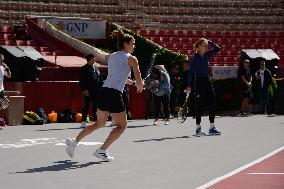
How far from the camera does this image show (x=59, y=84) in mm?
23547

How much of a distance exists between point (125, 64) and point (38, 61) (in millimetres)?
13114

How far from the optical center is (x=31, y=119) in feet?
71.6

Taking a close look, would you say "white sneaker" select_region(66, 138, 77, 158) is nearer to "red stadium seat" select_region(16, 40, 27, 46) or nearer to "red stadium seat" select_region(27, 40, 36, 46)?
"red stadium seat" select_region(16, 40, 27, 46)

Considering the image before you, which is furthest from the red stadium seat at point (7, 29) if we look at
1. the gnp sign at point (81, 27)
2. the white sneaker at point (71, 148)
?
the white sneaker at point (71, 148)

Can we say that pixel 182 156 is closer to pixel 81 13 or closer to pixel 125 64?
pixel 125 64

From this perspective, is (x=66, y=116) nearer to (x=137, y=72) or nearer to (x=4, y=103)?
(x=4, y=103)

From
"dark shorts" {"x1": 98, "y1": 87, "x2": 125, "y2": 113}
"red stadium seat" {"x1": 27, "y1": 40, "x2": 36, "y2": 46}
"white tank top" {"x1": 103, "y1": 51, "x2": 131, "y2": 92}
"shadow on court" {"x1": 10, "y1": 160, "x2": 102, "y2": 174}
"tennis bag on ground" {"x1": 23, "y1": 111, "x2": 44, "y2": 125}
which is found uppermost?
"white tank top" {"x1": 103, "y1": 51, "x2": 131, "y2": 92}

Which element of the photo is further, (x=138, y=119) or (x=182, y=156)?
(x=138, y=119)

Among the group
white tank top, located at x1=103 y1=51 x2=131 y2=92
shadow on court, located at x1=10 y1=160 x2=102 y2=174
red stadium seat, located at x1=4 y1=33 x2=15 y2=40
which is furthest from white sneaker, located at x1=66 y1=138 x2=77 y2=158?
red stadium seat, located at x1=4 y1=33 x2=15 y2=40

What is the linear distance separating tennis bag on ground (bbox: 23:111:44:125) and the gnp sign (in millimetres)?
9266

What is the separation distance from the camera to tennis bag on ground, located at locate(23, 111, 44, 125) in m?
21.8

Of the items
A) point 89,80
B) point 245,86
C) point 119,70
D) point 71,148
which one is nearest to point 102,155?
point 71,148

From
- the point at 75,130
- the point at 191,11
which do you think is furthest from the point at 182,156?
→ the point at 191,11

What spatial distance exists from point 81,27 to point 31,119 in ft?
33.8
